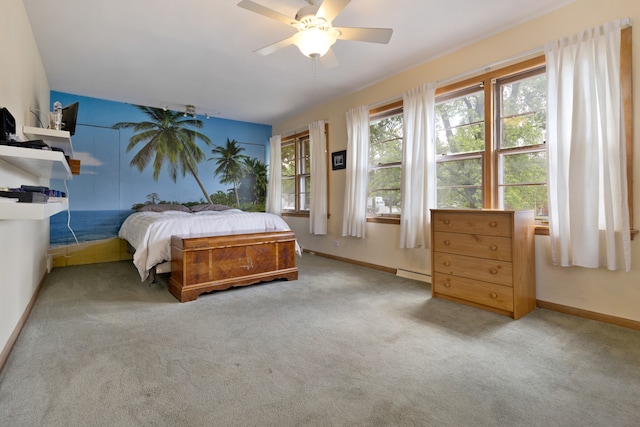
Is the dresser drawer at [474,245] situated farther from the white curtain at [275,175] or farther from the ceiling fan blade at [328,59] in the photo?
the white curtain at [275,175]

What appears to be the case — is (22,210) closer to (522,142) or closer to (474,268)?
(474,268)

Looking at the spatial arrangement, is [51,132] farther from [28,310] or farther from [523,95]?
[523,95]

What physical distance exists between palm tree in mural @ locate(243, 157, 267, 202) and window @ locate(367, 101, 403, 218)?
2829 mm

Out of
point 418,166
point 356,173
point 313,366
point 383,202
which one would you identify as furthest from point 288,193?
point 313,366

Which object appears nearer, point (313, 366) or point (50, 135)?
point (313, 366)

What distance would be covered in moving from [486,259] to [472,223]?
321 mm

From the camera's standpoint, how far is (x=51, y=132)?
241 cm

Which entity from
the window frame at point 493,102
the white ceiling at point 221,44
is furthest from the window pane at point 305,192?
the window frame at point 493,102

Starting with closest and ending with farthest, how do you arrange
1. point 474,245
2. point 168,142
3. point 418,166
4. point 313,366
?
point 313,366 → point 474,245 → point 418,166 → point 168,142

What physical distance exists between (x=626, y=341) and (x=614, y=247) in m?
0.64

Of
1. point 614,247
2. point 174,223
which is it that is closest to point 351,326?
point 614,247

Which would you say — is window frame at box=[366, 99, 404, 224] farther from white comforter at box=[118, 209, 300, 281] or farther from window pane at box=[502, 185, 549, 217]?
window pane at box=[502, 185, 549, 217]

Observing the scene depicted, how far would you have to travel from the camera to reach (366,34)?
7.84ft

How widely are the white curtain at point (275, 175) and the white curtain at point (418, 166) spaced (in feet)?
9.84
